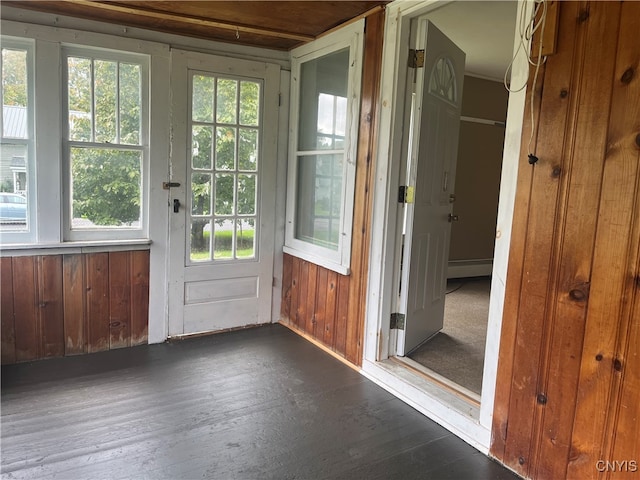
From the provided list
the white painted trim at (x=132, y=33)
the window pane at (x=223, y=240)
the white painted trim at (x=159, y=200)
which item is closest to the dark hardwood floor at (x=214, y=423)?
the white painted trim at (x=159, y=200)

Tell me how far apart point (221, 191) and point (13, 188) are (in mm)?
1298

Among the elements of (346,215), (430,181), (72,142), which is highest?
(72,142)

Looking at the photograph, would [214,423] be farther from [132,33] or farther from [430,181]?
[132,33]

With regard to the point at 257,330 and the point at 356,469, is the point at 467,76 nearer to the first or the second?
the point at 257,330

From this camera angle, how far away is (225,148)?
340cm

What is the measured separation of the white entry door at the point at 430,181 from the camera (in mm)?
2766

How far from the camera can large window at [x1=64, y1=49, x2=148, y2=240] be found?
2.93 m

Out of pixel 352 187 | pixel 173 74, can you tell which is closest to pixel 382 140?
pixel 352 187

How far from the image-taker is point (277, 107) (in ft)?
11.6

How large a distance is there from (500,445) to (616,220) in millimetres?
1090

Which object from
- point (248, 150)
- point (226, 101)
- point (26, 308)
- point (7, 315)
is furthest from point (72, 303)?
point (226, 101)

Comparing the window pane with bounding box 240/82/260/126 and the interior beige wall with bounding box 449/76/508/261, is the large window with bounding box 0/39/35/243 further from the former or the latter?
the interior beige wall with bounding box 449/76/508/261

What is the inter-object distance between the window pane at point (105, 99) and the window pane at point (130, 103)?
4 centimetres

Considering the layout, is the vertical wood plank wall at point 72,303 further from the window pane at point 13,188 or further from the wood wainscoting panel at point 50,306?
the window pane at point 13,188
